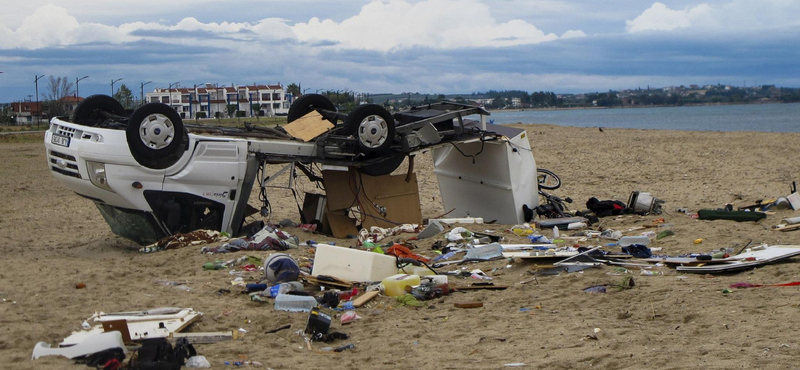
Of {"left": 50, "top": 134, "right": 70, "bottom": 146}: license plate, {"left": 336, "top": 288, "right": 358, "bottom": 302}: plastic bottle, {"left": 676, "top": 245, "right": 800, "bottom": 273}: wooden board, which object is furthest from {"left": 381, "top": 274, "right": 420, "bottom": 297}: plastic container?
{"left": 50, "top": 134, "right": 70, "bottom": 146}: license plate

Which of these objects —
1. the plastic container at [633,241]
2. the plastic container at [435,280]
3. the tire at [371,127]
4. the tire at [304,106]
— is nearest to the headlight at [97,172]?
the tire at [371,127]

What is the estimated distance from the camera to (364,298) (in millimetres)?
7594

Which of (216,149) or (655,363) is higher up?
(216,149)

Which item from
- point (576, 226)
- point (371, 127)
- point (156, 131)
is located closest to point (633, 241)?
point (576, 226)

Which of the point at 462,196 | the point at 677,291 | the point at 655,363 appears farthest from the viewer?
the point at 462,196

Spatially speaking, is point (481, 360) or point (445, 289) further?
point (445, 289)

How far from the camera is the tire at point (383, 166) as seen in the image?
11734 millimetres

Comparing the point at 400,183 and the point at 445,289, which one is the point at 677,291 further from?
the point at 400,183

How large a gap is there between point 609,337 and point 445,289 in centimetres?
215

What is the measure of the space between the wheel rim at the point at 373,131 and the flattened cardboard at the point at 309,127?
65 centimetres

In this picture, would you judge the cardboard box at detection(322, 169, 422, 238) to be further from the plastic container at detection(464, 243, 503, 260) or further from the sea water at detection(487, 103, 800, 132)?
the sea water at detection(487, 103, 800, 132)

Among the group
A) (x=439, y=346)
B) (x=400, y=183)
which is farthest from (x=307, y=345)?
(x=400, y=183)

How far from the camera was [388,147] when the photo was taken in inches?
446

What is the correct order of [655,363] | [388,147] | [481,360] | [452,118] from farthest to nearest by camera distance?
[452,118]
[388,147]
[481,360]
[655,363]
